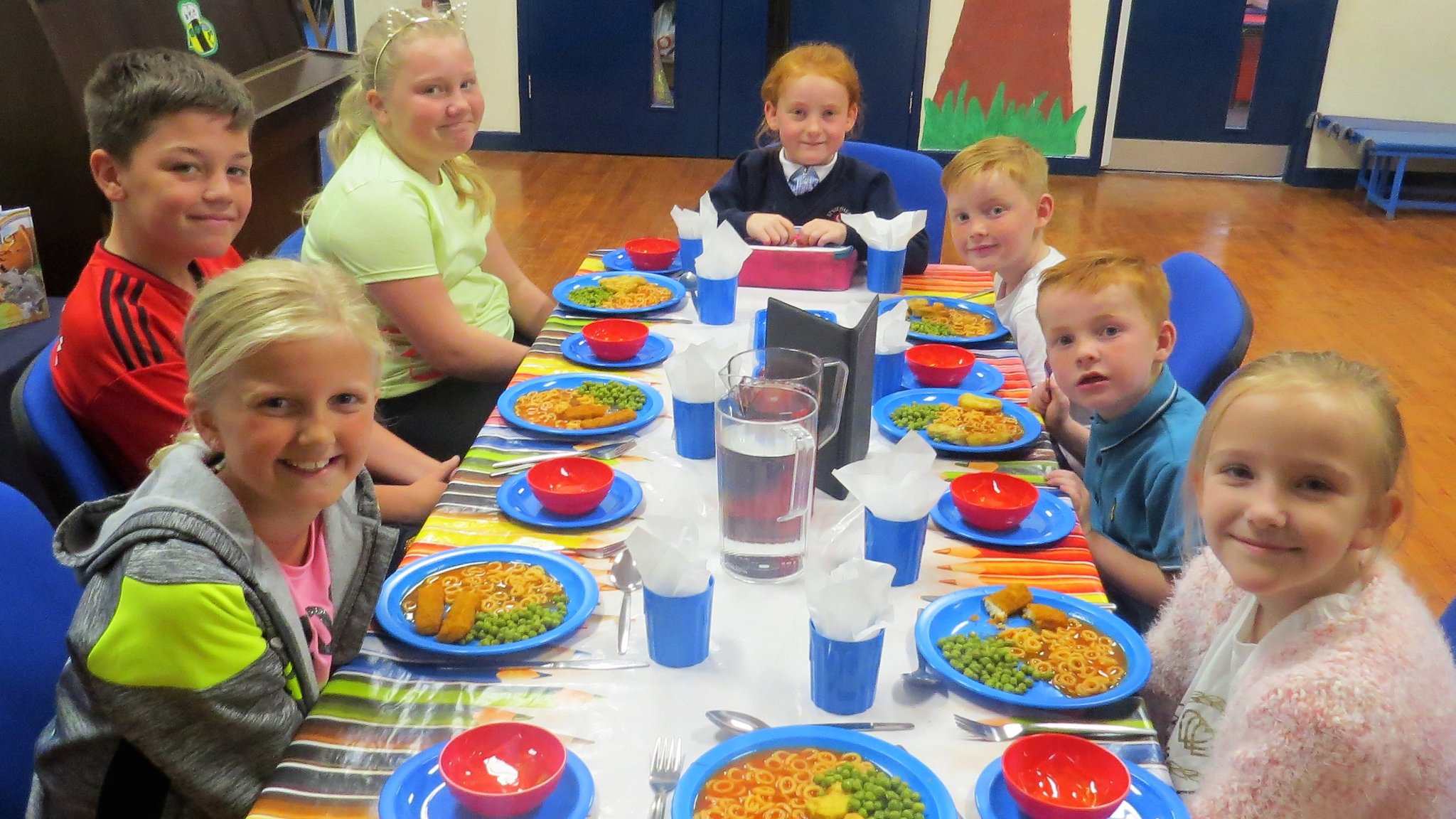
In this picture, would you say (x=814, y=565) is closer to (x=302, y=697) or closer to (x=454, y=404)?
(x=302, y=697)

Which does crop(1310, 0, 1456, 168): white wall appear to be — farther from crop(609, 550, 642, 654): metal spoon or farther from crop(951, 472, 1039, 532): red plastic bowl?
crop(609, 550, 642, 654): metal spoon

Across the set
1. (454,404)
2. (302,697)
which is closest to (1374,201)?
(454,404)

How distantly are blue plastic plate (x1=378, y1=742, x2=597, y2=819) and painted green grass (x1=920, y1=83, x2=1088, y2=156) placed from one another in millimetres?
5911

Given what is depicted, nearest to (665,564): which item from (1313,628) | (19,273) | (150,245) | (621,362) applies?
(1313,628)

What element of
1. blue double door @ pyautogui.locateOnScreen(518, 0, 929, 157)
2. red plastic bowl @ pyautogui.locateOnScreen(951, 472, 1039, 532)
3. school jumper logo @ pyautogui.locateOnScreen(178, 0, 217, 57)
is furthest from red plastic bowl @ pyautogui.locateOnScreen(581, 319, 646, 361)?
blue double door @ pyautogui.locateOnScreen(518, 0, 929, 157)

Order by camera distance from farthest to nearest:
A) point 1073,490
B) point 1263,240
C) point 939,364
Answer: point 1263,240 → point 939,364 → point 1073,490

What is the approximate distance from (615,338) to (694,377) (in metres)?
0.45

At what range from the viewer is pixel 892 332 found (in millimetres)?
1850

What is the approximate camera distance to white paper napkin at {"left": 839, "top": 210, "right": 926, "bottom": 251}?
91.4 inches

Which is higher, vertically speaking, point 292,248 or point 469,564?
point 292,248

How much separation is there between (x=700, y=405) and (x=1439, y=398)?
11.1ft

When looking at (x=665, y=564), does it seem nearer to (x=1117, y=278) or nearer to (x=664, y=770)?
(x=664, y=770)

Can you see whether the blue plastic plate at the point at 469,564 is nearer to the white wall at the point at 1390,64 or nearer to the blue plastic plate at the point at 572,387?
the blue plastic plate at the point at 572,387

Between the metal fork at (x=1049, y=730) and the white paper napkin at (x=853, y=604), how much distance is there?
0.44 ft
